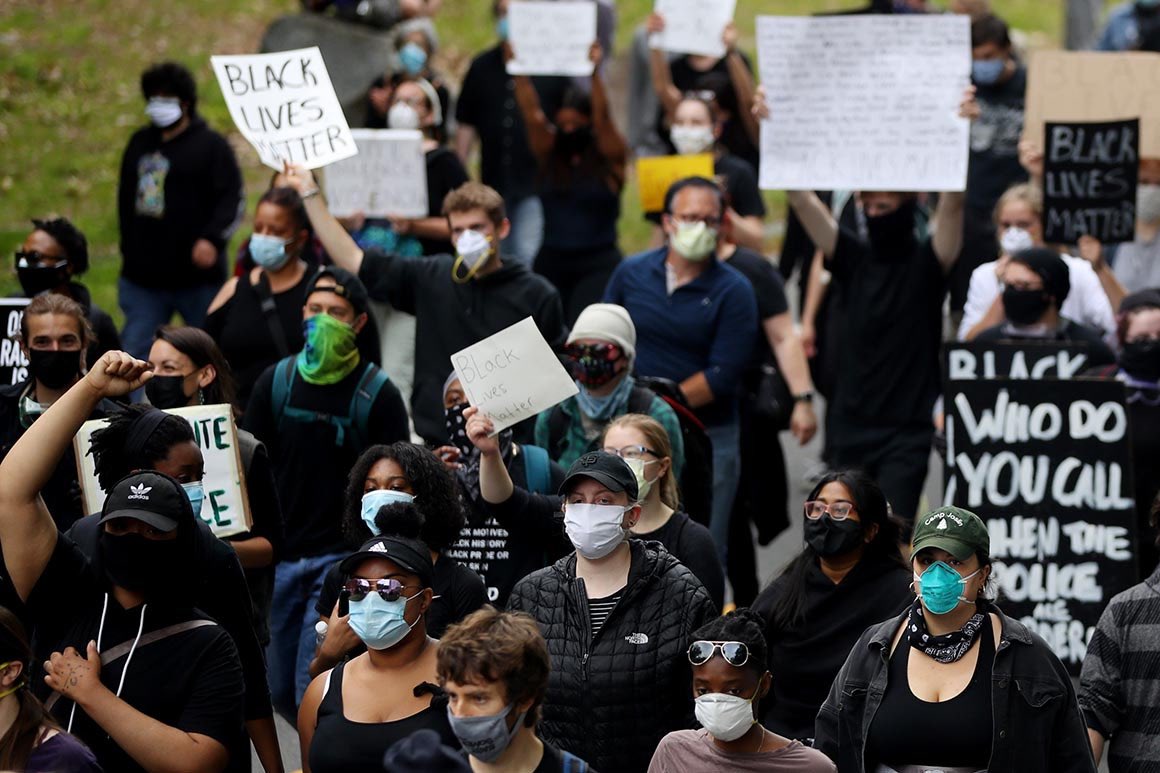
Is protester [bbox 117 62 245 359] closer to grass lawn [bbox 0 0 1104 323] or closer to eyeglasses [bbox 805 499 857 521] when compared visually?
grass lawn [bbox 0 0 1104 323]

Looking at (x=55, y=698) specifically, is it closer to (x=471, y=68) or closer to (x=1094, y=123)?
(x=1094, y=123)

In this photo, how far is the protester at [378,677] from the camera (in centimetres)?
551

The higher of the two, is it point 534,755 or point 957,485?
point 534,755

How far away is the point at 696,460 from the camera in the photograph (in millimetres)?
8203

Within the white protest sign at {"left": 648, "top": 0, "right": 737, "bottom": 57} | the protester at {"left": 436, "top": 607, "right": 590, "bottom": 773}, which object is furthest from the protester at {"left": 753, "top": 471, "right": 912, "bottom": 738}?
the white protest sign at {"left": 648, "top": 0, "right": 737, "bottom": 57}

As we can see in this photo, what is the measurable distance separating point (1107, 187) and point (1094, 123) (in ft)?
1.24

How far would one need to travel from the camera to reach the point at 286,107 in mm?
9258

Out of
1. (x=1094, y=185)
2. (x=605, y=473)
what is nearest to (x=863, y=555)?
(x=605, y=473)

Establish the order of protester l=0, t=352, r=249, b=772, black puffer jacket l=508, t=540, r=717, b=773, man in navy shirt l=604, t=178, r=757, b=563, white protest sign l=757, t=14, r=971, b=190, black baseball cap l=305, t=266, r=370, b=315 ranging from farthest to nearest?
white protest sign l=757, t=14, r=971, b=190 < man in navy shirt l=604, t=178, r=757, b=563 < black baseball cap l=305, t=266, r=370, b=315 < black puffer jacket l=508, t=540, r=717, b=773 < protester l=0, t=352, r=249, b=772

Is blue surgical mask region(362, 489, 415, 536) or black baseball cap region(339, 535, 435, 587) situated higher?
black baseball cap region(339, 535, 435, 587)

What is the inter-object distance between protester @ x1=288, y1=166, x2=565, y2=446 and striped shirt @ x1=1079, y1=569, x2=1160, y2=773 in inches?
124

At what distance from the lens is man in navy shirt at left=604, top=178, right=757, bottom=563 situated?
929cm

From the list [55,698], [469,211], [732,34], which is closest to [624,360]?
Result: [469,211]

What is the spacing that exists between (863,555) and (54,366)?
3053mm
